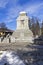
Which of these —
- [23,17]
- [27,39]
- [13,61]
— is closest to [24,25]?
[23,17]

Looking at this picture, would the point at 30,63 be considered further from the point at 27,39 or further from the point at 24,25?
the point at 24,25

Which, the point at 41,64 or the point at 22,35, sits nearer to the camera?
the point at 41,64

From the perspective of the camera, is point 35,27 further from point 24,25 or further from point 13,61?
point 13,61

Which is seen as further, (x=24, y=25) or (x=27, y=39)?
(x=24, y=25)

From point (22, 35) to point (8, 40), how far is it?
15.0 feet

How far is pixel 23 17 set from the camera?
28.0m

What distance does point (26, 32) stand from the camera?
26344mm

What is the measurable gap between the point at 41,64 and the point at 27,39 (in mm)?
17263

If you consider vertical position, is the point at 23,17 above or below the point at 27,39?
above

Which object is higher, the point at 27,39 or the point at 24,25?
the point at 24,25

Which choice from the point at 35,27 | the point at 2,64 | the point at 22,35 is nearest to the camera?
the point at 2,64

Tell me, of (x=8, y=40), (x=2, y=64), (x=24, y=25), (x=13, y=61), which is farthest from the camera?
(x=24, y=25)

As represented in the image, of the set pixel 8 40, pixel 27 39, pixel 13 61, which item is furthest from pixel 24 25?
pixel 13 61

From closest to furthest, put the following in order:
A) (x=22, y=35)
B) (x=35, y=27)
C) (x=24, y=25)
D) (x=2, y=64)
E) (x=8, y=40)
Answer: (x=2, y=64)
(x=8, y=40)
(x=22, y=35)
(x=24, y=25)
(x=35, y=27)
